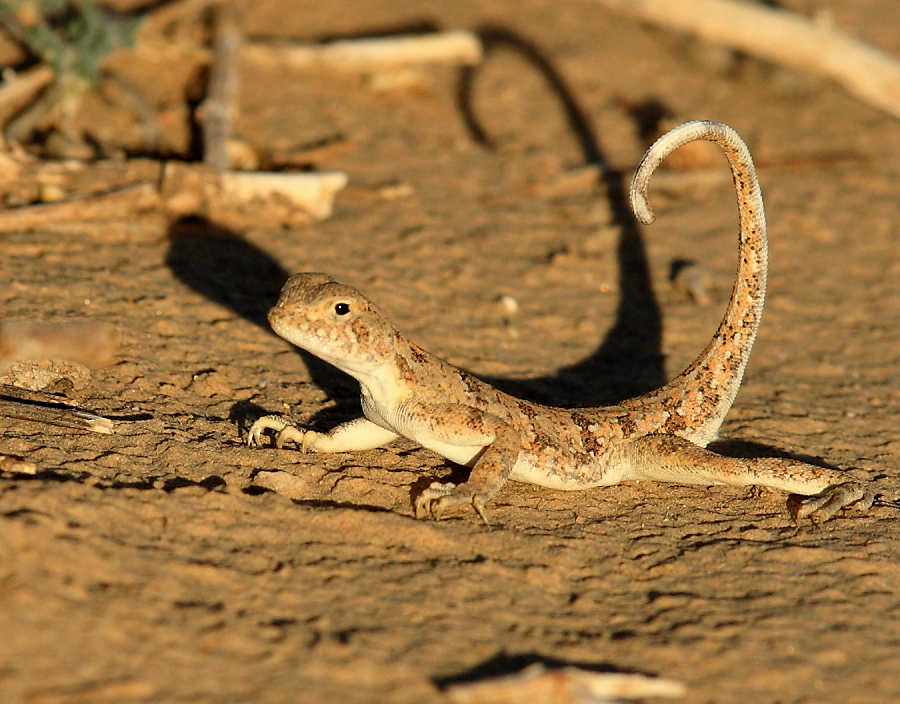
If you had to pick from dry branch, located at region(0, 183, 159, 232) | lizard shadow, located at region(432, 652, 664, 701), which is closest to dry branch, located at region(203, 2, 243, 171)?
dry branch, located at region(0, 183, 159, 232)

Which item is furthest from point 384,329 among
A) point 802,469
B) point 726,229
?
point 726,229

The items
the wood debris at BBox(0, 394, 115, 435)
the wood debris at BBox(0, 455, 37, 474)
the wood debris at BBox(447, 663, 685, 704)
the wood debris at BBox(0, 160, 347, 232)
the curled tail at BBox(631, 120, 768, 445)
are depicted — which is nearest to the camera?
the wood debris at BBox(447, 663, 685, 704)

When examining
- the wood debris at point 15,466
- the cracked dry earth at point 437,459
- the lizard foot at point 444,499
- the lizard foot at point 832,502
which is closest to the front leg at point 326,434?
the cracked dry earth at point 437,459

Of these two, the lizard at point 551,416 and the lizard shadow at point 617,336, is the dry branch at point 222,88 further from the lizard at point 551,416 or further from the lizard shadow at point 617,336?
the lizard at point 551,416

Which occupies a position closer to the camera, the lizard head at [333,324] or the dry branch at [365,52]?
the lizard head at [333,324]

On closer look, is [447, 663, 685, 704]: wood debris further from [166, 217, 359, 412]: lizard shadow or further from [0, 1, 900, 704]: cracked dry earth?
[166, 217, 359, 412]: lizard shadow

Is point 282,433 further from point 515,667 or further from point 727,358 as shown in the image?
point 727,358
